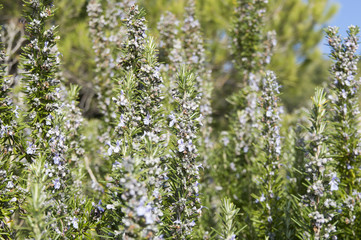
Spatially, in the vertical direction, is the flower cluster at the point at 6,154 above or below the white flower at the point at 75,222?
above

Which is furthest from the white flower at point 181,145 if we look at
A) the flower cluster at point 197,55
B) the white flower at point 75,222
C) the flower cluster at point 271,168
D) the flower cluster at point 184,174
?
the flower cluster at point 197,55

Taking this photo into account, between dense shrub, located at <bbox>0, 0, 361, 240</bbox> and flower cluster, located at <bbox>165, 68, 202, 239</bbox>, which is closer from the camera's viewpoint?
dense shrub, located at <bbox>0, 0, 361, 240</bbox>

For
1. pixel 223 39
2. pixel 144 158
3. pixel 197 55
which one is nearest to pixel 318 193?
pixel 144 158

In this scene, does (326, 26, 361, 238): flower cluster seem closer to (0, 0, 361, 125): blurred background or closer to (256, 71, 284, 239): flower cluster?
(256, 71, 284, 239): flower cluster

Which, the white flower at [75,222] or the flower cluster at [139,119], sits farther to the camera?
the white flower at [75,222]

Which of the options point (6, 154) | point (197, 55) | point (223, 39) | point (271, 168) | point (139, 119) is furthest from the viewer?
point (223, 39)

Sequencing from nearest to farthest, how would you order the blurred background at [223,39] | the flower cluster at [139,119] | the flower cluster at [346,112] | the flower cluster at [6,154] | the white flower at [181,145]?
the flower cluster at [139,119]
the white flower at [181,145]
the flower cluster at [6,154]
the flower cluster at [346,112]
the blurred background at [223,39]

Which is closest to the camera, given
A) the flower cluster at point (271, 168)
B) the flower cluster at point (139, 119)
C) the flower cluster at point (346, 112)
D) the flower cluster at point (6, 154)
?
the flower cluster at point (139, 119)

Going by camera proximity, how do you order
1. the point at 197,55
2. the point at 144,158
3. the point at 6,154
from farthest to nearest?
1. the point at 197,55
2. the point at 6,154
3. the point at 144,158

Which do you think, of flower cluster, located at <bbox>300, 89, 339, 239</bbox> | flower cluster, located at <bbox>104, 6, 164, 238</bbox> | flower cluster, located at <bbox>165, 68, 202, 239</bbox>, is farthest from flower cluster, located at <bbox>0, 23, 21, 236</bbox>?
flower cluster, located at <bbox>300, 89, 339, 239</bbox>

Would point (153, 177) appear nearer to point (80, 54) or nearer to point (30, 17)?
point (30, 17)

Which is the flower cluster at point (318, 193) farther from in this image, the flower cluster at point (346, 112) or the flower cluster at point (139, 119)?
the flower cluster at point (139, 119)

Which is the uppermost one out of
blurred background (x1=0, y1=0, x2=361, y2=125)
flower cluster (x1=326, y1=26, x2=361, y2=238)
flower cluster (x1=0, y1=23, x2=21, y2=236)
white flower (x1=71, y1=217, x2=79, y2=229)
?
blurred background (x1=0, y1=0, x2=361, y2=125)

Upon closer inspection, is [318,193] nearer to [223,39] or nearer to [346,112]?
[346,112]
